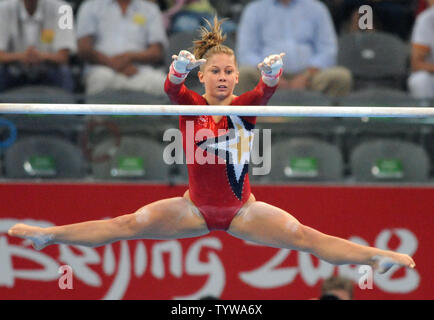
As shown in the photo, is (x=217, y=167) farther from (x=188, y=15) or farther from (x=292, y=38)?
(x=188, y=15)

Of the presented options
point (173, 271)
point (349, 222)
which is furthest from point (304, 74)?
point (173, 271)

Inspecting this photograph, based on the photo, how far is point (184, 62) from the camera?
12.2ft

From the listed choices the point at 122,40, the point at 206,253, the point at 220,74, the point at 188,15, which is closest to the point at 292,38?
the point at 188,15

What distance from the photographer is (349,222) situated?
5363 mm

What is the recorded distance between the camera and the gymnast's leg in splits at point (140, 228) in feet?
12.8

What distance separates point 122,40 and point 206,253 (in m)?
1.98

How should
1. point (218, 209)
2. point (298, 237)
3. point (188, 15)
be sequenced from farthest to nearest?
point (188, 15) < point (218, 209) < point (298, 237)

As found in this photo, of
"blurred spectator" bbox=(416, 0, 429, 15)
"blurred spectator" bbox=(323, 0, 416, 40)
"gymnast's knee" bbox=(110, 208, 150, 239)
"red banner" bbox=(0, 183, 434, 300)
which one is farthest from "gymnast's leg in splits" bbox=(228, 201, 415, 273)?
"blurred spectator" bbox=(416, 0, 429, 15)

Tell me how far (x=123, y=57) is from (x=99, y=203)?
1.39 meters

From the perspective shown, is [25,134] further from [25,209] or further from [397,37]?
[397,37]

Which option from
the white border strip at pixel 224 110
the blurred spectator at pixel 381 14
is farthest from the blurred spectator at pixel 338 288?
the blurred spectator at pixel 381 14

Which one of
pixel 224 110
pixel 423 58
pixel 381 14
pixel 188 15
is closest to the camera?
pixel 224 110

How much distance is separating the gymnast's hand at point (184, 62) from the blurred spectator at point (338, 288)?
1.92 m
